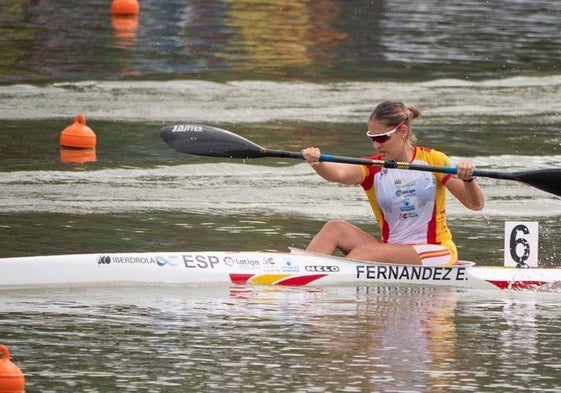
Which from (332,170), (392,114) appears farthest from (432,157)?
(332,170)

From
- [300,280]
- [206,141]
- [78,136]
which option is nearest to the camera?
[300,280]

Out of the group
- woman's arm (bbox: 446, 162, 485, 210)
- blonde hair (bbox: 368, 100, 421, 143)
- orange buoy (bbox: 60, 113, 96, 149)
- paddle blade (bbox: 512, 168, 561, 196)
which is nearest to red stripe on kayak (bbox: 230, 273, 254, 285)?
blonde hair (bbox: 368, 100, 421, 143)

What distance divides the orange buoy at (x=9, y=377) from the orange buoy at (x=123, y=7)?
68.4 ft

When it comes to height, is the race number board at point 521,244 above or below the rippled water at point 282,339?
above

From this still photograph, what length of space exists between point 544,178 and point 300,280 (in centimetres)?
205

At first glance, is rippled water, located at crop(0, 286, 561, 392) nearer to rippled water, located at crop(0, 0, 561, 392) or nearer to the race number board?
rippled water, located at crop(0, 0, 561, 392)

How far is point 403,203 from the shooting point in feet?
37.1

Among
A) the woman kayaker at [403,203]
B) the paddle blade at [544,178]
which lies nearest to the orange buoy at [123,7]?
the paddle blade at [544,178]

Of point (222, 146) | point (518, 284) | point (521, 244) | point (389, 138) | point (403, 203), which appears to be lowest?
point (518, 284)

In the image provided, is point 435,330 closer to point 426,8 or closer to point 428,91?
point 428,91

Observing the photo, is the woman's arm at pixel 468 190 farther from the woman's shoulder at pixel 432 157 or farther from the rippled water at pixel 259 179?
the rippled water at pixel 259 179

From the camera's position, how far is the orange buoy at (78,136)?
17031 mm

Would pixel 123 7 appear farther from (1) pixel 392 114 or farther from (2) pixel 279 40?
(1) pixel 392 114

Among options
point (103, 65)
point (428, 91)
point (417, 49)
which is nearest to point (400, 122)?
point (428, 91)
